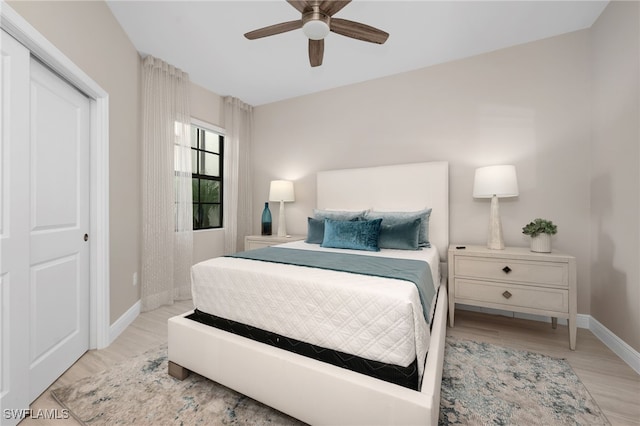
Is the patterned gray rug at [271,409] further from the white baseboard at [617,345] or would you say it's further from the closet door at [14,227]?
the white baseboard at [617,345]

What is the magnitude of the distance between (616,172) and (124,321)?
432cm

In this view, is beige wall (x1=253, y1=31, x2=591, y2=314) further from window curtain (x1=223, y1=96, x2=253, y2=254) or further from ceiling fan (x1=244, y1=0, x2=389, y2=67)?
ceiling fan (x1=244, y1=0, x2=389, y2=67)

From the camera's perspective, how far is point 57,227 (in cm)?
175

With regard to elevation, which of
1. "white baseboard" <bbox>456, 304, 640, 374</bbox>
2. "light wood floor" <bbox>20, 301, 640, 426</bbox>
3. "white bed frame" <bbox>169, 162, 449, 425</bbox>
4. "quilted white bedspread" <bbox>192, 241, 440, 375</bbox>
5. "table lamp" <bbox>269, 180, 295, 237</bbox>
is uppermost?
"table lamp" <bbox>269, 180, 295, 237</bbox>

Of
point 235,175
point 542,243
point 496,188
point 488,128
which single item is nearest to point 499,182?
point 496,188

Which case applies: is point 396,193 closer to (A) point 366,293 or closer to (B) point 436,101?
(B) point 436,101

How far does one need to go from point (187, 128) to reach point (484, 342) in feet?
12.4

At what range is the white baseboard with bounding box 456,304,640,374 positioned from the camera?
6.00 ft

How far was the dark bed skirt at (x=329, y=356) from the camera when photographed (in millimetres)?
1142

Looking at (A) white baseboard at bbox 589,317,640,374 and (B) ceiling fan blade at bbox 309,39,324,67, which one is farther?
(B) ceiling fan blade at bbox 309,39,324,67

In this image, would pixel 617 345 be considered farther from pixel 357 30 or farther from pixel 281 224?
pixel 281 224

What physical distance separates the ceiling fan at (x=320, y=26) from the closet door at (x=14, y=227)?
135 cm

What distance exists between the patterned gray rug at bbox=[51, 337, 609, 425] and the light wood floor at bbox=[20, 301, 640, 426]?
0.09 meters

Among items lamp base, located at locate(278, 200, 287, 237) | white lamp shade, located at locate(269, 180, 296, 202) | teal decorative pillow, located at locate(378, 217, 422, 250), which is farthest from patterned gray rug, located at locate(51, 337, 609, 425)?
white lamp shade, located at locate(269, 180, 296, 202)
